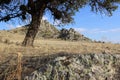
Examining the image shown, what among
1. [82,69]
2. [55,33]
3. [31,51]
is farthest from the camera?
[55,33]

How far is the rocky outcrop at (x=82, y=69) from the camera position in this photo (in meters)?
6.34

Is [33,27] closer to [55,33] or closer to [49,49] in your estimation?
[49,49]

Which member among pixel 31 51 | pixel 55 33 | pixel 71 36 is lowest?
pixel 31 51

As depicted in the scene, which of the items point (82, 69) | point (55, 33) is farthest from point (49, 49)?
point (55, 33)

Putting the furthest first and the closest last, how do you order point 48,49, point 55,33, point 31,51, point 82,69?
point 55,33
point 48,49
point 31,51
point 82,69

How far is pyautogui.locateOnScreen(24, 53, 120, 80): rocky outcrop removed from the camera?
634 centimetres

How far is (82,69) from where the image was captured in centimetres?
651

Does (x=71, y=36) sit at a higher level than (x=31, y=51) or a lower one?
higher

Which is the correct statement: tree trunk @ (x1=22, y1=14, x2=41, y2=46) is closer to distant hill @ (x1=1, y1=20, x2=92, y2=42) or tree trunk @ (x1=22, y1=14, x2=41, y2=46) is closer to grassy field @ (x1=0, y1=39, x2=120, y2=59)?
grassy field @ (x1=0, y1=39, x2=120, y2=59)

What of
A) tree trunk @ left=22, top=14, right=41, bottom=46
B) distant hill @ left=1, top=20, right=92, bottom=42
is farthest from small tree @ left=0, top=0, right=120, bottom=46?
distant hill @ left=1, top=20, right=92, bottom=42

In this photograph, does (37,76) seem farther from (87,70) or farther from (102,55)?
(102,55)

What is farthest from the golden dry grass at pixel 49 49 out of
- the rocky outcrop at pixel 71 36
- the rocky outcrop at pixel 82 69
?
the rocky outcrop at pixel 71 36

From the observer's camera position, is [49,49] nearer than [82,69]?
No

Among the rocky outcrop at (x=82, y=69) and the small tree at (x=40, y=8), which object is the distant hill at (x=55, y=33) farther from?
the rocky outcrop at (x=82, y=69)
